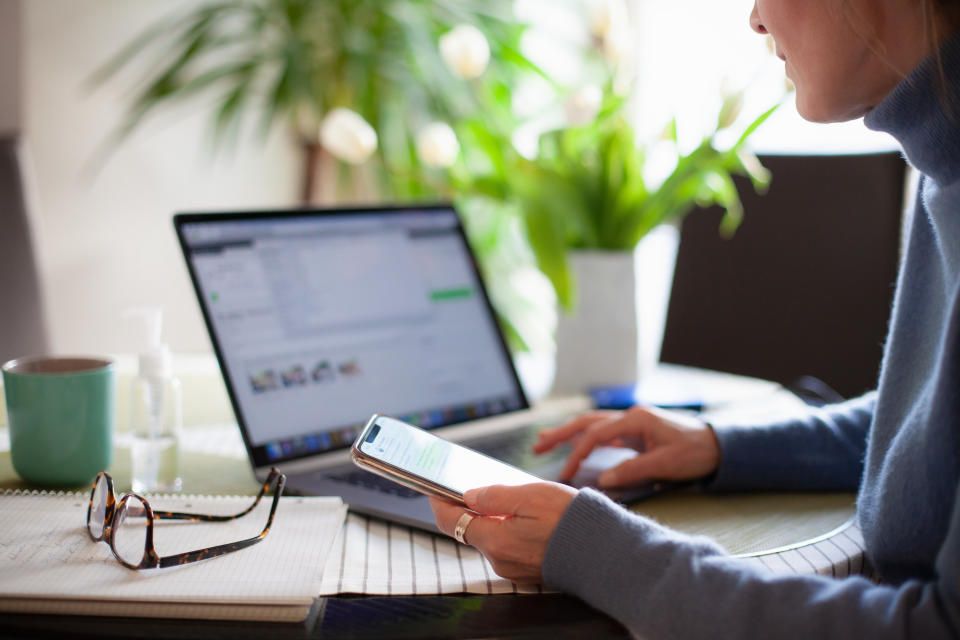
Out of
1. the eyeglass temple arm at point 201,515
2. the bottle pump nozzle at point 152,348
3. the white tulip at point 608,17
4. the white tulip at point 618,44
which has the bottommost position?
the eyeglass temple arm at point 201,515

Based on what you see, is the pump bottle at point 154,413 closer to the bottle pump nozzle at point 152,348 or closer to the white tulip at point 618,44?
the bottle pump nozzle at point 152,348

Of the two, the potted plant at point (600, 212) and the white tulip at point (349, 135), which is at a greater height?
the white tulip at point (349, 135)

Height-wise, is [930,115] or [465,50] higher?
[465,50]

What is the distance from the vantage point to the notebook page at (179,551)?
0.56 metres

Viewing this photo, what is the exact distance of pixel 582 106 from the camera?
127cm

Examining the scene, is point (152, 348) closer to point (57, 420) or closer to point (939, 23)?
point (57, 420)

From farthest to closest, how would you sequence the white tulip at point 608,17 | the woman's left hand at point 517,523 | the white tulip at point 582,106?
the white tulip at point 608,17, the white tulip at point 582,106, the woman's left hand at point 517,523

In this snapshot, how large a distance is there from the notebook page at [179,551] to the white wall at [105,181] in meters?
1.40

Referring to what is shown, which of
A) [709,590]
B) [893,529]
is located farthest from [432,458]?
[893,529]

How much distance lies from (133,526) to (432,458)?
23cm

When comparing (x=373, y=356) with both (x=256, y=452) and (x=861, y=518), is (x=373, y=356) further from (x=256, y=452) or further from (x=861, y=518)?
(x=861, y=518)

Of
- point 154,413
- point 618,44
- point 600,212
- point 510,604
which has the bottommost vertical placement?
point 510,604

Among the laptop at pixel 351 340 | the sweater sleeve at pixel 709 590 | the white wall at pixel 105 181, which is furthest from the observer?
the white wall at pixel 105 181

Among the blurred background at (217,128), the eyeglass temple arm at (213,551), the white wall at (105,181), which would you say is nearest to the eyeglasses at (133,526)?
the eyeglass temple arm at (213,551)
